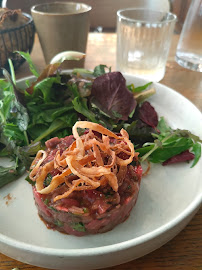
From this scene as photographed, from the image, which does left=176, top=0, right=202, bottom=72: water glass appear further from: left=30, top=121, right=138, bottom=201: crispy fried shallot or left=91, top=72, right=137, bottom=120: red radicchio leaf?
left=30, top=121, right=138, bottom=201: crispy fried shallot

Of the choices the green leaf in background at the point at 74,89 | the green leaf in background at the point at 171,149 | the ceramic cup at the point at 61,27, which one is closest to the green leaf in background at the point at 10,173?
the green leaf in background at the point at 74,89

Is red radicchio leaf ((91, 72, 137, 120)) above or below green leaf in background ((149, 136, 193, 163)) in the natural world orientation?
above

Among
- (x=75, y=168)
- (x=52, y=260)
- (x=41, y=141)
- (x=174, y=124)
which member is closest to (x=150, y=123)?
(x=174, y=124)

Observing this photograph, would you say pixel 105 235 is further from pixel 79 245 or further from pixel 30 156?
pixel 30 156

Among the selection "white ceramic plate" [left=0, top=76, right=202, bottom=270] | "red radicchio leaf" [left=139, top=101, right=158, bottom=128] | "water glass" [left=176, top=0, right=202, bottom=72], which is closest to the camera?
"white ceramic plate" [left=0, top=76, right=202, bottom=270]

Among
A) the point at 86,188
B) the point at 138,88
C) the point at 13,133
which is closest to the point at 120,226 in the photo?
the point at 86,188

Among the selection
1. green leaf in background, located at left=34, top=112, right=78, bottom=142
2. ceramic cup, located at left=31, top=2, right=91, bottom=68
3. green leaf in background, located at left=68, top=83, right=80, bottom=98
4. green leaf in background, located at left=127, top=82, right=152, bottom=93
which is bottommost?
green leaf in background, located at left=34, top=112, right=78, bottom=142

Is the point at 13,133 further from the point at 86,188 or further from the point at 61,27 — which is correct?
the point at 61,27

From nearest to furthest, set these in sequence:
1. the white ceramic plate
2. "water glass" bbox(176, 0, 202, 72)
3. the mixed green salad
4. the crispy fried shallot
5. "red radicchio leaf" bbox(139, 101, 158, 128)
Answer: the white ceramic plate → the crispy fried shallot → the mixed green salad → "red radicchio leaf" bbox(139, 101, 158, 128) → "water glass" bbox(176, 0, 202, 72)

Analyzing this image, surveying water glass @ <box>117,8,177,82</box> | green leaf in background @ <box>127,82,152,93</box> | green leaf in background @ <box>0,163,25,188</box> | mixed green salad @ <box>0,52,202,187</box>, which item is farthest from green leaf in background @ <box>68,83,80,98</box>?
water glass @ <box>117,8,177,82</box>

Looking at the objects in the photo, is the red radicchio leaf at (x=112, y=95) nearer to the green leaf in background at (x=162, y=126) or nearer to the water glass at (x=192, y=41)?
the green leaf in background at (x=162, y=126)
